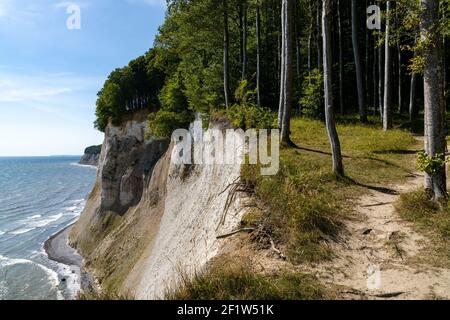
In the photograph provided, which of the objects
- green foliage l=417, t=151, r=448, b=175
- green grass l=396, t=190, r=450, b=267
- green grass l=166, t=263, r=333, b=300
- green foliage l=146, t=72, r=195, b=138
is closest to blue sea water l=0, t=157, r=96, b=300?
green grass l=166, t=263, r=333, b=300

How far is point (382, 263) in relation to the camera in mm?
7344

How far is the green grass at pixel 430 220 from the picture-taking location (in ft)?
24.3

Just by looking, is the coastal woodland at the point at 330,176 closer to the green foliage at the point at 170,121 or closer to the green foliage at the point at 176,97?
the green foliage at the point at 170,121

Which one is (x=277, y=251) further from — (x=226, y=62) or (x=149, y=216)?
(x=149, y=216)

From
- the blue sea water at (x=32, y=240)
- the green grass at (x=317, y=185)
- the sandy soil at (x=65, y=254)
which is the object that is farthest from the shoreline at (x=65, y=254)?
the green grass at (x=317, y=185)

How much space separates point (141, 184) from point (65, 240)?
15858 mm

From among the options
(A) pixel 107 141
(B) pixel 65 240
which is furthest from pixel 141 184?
(B) pixel 65 240

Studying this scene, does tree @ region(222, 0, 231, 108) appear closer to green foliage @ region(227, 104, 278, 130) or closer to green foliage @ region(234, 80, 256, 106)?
green foliage @ region(234, 80, 256, 106)

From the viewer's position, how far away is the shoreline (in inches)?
1359

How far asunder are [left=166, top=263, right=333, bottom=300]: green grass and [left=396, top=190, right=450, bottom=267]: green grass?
111 inches

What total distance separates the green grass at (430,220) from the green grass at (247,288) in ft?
9.23

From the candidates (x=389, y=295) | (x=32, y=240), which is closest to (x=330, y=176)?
(x=389, y=295)
